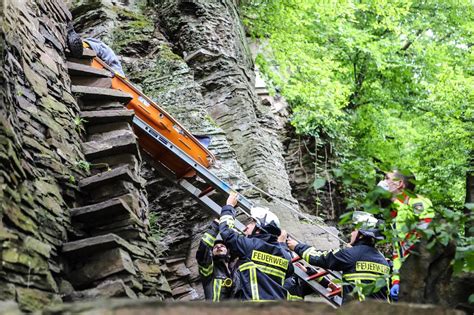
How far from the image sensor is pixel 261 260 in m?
6.39

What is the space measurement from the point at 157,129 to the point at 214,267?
207cm

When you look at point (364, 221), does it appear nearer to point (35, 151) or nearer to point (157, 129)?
point (35, 151)

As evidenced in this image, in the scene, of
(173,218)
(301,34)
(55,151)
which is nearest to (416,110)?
(301,34)

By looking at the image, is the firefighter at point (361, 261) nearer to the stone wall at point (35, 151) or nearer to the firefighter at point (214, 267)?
the firefighter at point (214, 267)

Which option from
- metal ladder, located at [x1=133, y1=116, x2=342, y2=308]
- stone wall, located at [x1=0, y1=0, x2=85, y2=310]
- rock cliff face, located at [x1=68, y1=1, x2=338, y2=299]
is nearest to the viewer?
stone wall, located at [x1=0, y1=0, x2=85, y2=310]

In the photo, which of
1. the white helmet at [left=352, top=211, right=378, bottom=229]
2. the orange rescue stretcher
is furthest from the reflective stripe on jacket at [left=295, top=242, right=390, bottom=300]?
the orange rescue stretcher

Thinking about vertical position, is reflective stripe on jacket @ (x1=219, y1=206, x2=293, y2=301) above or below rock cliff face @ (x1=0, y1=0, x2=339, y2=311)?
below

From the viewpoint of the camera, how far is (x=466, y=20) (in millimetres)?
18609

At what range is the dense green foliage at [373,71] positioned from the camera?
13.8 m

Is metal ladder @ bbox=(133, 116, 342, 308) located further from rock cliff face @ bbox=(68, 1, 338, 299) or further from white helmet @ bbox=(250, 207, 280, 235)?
rock cliff face @ bbox=(68, 1, 338, 299)

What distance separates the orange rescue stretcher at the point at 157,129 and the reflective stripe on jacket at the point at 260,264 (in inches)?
71.1

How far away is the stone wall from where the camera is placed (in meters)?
4.18

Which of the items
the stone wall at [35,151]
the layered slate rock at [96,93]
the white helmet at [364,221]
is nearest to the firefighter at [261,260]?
the white helmet at [364,221]

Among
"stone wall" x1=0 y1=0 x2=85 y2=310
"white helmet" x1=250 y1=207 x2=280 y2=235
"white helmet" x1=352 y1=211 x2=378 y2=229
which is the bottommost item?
"white helmet" x1=250 y1=207 x2=280 y2=235
